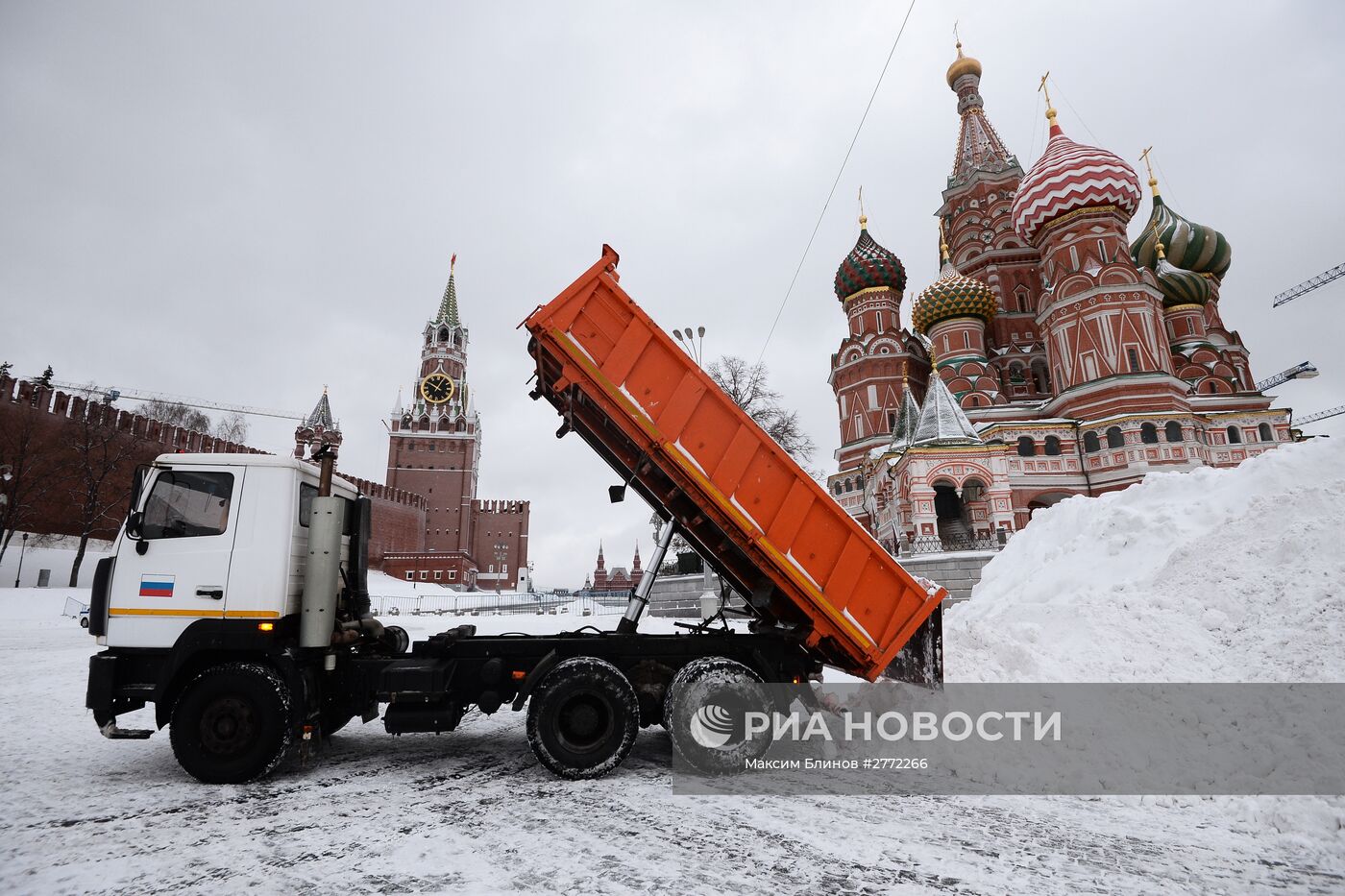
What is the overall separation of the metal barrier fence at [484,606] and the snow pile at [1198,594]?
28837 mm

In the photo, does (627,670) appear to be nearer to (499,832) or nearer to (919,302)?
(499,832)

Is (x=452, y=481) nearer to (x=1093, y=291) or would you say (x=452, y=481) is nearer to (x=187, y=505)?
(x=1093, y=291)

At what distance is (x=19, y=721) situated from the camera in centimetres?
689

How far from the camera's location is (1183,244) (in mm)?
38031

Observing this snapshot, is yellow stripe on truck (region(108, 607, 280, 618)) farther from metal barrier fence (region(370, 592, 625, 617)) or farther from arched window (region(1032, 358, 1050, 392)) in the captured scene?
arched window (region(1032, 358, 1050, 392))

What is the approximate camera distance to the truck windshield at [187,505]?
516cm

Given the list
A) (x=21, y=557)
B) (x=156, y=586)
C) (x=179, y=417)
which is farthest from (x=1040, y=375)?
(x=179, y=417)

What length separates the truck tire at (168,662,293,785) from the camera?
483cm

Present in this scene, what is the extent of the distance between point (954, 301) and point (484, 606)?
36.0m

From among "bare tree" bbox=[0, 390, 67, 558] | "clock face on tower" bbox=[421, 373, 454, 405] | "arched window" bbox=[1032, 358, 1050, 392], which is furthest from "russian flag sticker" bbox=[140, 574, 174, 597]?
"clock face on tower" bbox=[421, 373, 454, 405]

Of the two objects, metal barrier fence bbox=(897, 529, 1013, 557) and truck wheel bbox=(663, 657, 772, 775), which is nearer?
truck wheel bbox=(663, 657, 772, 775)

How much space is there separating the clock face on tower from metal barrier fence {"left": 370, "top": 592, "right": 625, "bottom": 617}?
40.4 metres

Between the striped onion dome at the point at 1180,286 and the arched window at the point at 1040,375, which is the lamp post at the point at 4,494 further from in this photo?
the striped onion dome at the point at 1180,286

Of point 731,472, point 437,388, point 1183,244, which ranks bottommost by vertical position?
point 731,472
